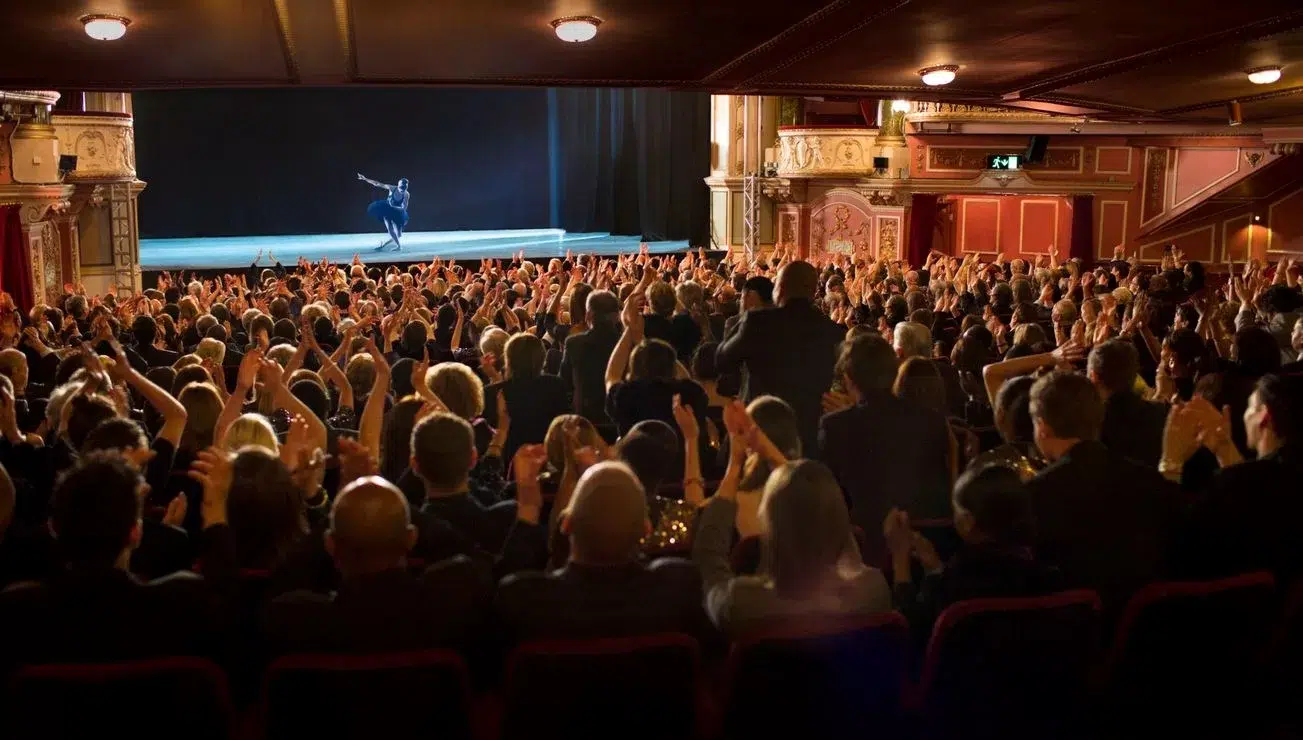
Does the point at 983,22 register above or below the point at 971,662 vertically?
above

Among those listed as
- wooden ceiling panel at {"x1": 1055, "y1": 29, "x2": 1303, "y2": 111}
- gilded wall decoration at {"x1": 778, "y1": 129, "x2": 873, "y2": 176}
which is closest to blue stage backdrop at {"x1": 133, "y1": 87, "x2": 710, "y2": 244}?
gilded wall decoration at {"x1": 778, "y1": 129, "x2": 873, "y2": 176}

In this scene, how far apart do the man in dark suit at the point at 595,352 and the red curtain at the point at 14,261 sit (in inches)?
364

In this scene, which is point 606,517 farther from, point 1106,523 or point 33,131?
point 33,131

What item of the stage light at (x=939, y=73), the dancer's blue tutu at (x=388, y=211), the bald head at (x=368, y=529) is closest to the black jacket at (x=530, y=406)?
the bald head at (x=368, y=529)

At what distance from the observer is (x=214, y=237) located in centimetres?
2467

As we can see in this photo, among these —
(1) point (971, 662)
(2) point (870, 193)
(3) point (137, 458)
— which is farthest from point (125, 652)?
(2) point (870, 193)

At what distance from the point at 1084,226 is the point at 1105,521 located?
15.6 meters

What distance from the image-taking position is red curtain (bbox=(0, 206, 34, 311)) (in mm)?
11969

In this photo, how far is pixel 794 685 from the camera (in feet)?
7.67

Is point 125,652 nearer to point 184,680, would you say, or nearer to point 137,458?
point 184,680

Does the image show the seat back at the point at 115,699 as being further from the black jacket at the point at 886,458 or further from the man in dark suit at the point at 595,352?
the man in dark suit at the point at 595,352

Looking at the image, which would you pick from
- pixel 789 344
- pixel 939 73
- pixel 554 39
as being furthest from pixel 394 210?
pixel 789 344

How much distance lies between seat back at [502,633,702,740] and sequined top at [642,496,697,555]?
2.49 feet

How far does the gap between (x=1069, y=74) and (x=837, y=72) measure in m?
1.55
